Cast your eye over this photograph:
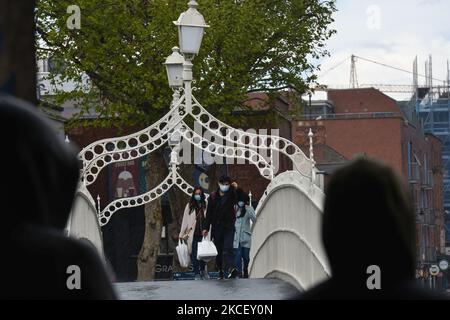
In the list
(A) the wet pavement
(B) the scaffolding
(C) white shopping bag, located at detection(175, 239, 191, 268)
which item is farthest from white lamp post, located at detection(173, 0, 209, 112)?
(B) the scaffolding

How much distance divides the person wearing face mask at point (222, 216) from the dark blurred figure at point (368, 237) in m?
19.7

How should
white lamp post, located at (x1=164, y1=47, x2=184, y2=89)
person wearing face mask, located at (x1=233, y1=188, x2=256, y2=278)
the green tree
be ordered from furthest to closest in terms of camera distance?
the green tree < white lamp post, located at (x1=164, y1=47, x2=184, y2=89) < person wearing face mask, located at (x1=233, y1=188, x2=256, y2=278)

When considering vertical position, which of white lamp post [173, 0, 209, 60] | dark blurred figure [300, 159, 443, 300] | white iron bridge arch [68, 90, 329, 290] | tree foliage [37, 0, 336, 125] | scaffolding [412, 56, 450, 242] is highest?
scaffolding [412, 56, 450, 242]

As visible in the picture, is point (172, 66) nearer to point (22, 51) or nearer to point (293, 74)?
point (293, 74)

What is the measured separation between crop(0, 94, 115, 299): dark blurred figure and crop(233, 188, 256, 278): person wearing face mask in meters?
20.1

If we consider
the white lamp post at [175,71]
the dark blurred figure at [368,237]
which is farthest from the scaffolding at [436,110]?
the dark blurred figure at [368,237]

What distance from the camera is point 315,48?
143 ft

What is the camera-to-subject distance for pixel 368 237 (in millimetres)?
2871

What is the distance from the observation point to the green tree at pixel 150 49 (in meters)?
40.7

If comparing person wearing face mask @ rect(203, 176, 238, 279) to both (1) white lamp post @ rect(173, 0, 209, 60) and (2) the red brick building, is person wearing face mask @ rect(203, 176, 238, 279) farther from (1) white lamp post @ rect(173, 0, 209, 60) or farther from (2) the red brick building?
(2) the red brick building

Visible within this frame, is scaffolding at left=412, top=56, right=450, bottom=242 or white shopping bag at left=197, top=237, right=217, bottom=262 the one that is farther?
scaffolding at left=412, top=56, right=450, bottom=242

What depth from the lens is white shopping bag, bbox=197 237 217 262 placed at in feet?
74.8

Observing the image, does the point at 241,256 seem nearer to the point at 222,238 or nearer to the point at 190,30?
the point at 222,238

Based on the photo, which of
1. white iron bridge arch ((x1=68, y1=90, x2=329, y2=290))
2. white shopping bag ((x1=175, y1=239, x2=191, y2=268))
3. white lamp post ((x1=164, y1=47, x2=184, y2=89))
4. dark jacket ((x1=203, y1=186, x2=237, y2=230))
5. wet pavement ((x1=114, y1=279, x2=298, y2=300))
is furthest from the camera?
white lamp post ((x1=164, y1=47, x2=184, y2=89))
